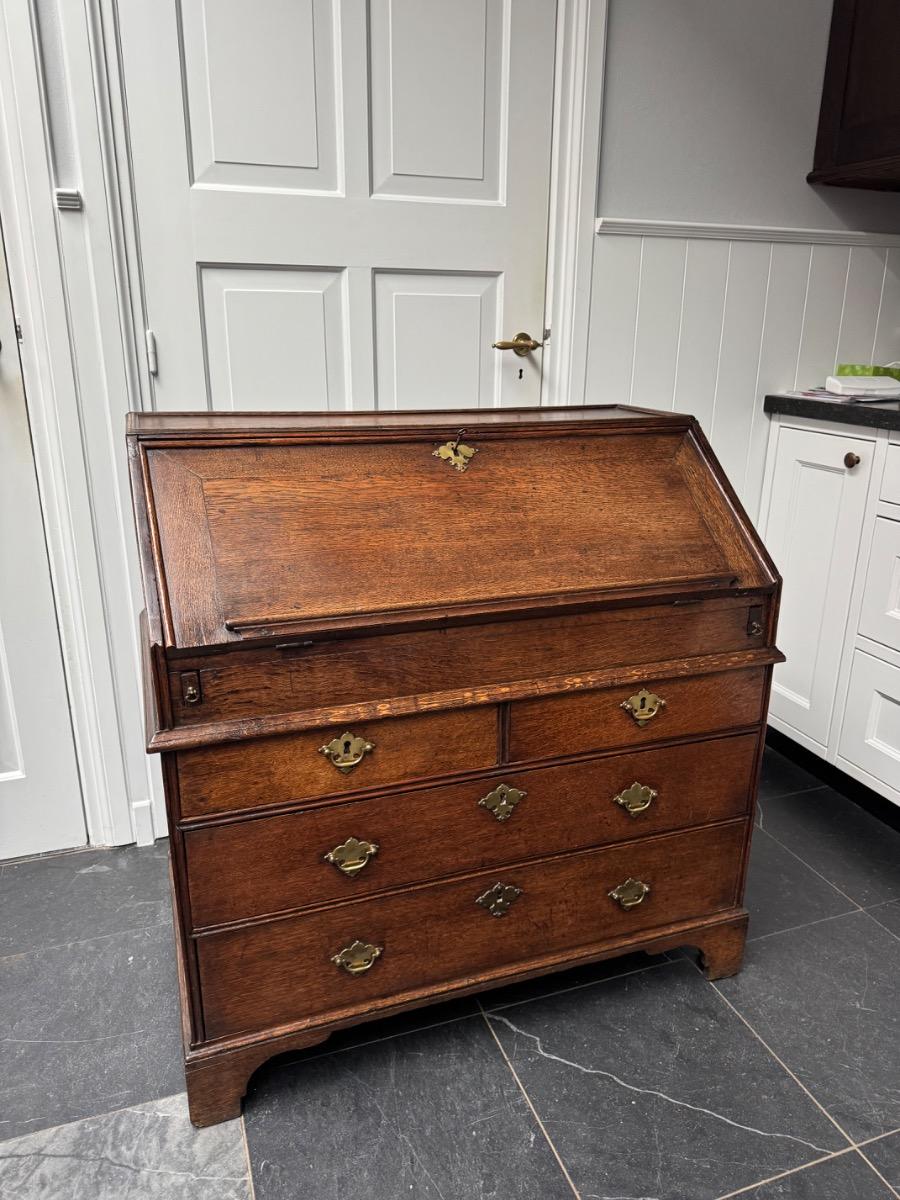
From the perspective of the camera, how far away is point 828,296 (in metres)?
2.39

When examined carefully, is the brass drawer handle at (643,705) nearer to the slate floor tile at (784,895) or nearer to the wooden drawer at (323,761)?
the wooden drawer at (323,761)

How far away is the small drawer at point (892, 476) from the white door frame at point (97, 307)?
2.49 ft

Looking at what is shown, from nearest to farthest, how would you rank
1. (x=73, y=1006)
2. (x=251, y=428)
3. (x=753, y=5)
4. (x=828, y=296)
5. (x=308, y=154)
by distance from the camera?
(x=251, y=428)
(x=73, y=1006)
(x=308, y=154)
(x=753, y=5)
(x=828, y=296)

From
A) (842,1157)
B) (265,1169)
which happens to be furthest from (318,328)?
(842,1157)

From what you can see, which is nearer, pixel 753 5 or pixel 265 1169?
pixel 265 1169

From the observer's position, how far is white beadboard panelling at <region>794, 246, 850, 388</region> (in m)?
2.36

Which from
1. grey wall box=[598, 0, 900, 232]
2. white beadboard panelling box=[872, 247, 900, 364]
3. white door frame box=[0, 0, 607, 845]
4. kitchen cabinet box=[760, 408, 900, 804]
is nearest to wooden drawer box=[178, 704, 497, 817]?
white door frame box=[0, 0, 607, 845]

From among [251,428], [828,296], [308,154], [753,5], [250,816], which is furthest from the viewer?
[828,296]

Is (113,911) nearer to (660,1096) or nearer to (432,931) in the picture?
(432,931)

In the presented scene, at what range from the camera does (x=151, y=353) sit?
6.10 ft

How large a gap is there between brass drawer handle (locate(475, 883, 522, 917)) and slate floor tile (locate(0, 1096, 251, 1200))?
0.53 meters

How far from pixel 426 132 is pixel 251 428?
990mm

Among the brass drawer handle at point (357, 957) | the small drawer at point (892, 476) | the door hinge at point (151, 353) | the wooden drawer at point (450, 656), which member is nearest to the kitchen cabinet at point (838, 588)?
the small drawer at point (892, 476)

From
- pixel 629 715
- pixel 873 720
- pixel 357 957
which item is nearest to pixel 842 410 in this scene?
pixel 873 720
